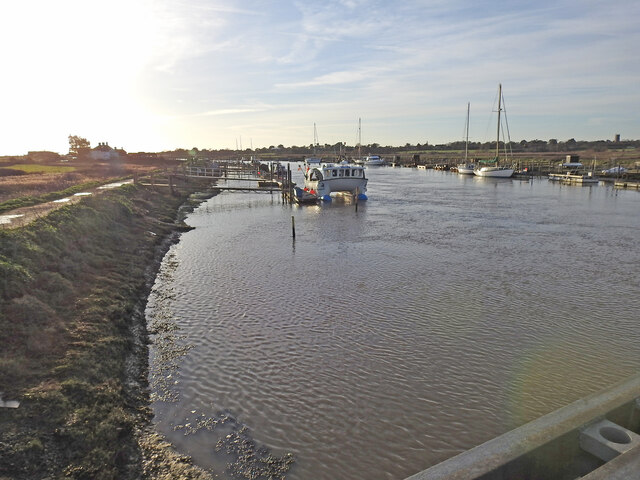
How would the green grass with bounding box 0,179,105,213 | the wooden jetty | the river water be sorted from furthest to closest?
the wooden jetty < the green grass with bounding box 0,179,105,213 < the river water

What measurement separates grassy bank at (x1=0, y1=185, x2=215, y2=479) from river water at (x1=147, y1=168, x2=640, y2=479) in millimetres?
690

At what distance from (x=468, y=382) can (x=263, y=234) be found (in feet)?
70.7

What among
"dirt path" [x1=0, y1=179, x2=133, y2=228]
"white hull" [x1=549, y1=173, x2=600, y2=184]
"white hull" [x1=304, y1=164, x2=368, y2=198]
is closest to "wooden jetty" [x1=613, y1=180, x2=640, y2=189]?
"white hull" [x1=549, y1=173, x2=600, y2=184]

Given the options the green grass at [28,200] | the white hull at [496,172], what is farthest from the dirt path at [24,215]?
the white hull at [496,172]

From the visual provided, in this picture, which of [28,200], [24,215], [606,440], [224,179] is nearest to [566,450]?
[606,440]

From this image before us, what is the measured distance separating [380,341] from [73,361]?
826 cm

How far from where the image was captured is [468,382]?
35.9 feet

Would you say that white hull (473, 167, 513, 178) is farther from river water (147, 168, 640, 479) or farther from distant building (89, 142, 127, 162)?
distant building (89, 142, 127, 162)

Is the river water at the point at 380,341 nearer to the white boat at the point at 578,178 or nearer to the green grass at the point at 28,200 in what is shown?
the green grass at the point at 28,200

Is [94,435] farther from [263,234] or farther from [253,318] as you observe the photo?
[263,234]

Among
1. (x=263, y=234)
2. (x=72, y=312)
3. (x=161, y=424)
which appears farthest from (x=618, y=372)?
(x=263, y=234)

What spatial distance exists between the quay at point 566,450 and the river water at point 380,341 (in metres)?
2.34

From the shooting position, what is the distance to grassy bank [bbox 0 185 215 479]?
7.46 m

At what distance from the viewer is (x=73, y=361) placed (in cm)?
1006
